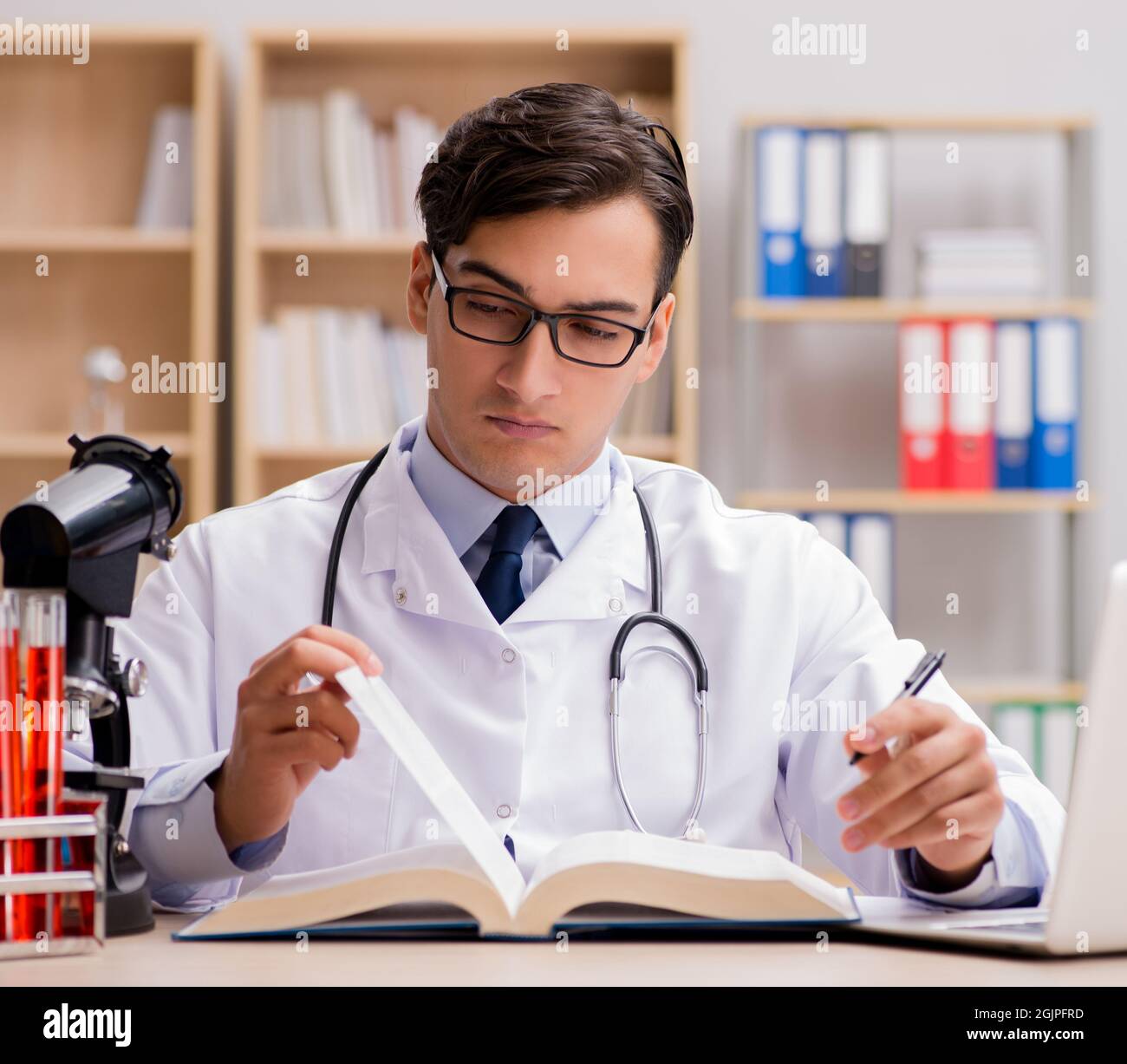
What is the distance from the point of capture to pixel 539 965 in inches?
30.1

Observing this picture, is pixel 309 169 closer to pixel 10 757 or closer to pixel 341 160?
pixel 341 160

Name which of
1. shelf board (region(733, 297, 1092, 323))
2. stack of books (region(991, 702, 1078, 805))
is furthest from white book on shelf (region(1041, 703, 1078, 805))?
shelf board (region(733, 297, 1092, 323))

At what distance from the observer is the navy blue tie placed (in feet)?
4.51

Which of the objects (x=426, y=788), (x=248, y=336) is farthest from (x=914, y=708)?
(x=248, y=336)

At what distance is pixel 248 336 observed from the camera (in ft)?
9.44

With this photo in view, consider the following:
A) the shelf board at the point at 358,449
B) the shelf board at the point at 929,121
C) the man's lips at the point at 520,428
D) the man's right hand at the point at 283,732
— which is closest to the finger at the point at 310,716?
the man's right hand at the point at 283,732

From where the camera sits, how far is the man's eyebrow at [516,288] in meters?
1.33

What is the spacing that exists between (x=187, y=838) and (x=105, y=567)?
293 millimetres

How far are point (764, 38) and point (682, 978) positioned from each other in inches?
112

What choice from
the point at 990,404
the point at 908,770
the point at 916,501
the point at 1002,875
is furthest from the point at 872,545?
the point at 908,770

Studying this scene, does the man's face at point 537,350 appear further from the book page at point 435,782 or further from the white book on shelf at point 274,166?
the white book on shelf at point 274,166

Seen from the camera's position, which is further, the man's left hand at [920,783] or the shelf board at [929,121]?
the shelf board at [929,121]

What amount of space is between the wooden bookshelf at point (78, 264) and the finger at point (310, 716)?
2.19 m

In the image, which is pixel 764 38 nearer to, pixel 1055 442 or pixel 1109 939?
pixel 1055 442
